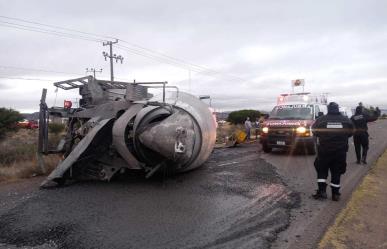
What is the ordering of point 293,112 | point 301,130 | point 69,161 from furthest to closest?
point 293,112
point 301,130
point 69,161

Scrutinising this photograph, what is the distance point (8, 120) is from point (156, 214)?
3238 cm

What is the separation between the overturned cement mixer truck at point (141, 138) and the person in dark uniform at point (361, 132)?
16.5ft

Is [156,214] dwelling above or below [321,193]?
below

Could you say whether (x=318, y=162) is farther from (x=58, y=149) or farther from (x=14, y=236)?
(x=58, y=149)

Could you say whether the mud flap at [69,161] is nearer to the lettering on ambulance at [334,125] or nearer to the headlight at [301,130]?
the lettering on ambulance at [334,125]

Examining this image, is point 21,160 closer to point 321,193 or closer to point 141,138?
point 141,138

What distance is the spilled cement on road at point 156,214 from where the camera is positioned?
5223 millimetres

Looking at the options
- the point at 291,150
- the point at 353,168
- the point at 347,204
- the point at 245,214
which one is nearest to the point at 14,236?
the point at 245,214

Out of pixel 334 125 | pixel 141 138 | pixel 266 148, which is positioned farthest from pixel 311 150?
pixel 141 138

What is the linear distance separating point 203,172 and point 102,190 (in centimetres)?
295

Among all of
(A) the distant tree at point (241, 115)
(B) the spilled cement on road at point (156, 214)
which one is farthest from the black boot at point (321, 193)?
(A) the distant tree at point (241, 115)

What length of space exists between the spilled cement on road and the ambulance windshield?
6.84m

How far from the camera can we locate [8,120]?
34.8 m

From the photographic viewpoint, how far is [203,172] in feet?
33.2
